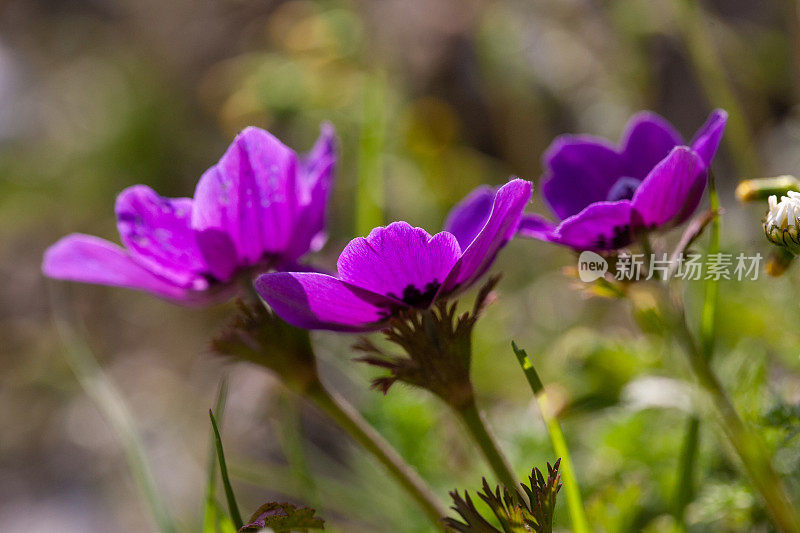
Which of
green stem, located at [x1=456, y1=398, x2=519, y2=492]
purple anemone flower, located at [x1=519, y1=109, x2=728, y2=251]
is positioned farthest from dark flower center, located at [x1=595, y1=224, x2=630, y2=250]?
green stem, located at [x1=456, y1=398, x2=519, y2=492]

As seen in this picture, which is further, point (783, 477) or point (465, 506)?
point (783, 477)

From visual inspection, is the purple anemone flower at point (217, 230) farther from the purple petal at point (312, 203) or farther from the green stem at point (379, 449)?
the green stem at point (379, 449)

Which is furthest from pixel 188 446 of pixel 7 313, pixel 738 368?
pixel 738 368

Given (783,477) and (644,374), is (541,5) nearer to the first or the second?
(644,374)

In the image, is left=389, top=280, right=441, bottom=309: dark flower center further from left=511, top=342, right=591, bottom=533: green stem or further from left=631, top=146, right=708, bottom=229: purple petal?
left=631, top=146, right=708, bottom=229: purple petal

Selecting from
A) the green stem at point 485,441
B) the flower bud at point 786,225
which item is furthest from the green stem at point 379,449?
the flower bud at point 786,225
